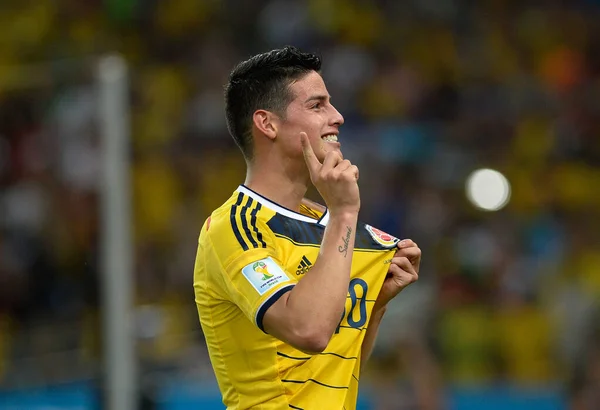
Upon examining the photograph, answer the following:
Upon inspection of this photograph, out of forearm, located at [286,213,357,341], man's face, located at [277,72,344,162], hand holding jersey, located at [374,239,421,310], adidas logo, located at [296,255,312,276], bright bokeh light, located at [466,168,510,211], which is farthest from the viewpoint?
bright bokeh light, located at [466,168,510,211]

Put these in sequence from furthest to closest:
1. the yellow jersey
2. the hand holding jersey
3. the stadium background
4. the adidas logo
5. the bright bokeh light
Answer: the bright bokeh light < the stadium background < the hand holding jersey < the adidas logo < the yellow jersey

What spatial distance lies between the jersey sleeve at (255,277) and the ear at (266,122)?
373 millimetres

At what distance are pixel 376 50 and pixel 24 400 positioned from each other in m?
5.86

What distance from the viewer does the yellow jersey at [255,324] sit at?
3.17 m

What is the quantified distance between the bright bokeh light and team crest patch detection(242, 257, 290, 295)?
6.25 m

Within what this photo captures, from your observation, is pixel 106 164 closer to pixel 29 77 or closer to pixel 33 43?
pixel 29 77

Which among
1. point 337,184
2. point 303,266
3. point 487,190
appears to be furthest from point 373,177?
point 337,184

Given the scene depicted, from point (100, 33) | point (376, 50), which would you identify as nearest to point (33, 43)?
point (100, 33)

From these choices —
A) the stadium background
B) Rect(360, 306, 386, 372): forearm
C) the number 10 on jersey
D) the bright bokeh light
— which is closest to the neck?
the number 10 on jersey

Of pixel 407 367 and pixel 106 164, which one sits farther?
pixel 407 367

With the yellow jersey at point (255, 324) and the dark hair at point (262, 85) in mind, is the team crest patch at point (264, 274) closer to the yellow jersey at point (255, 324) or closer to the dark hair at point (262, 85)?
the yellow jersey at point (255, 324)

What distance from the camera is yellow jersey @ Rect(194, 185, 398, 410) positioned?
317cm

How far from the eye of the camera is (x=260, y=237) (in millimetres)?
3223

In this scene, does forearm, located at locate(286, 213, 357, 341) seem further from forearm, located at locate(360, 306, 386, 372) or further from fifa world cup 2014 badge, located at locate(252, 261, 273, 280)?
forearm, located at locate(360, 306, 386, 372)
